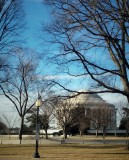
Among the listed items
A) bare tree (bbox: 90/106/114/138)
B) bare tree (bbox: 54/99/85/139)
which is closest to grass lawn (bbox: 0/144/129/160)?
Answer: bare tree (bbox: 54/99/85/139)

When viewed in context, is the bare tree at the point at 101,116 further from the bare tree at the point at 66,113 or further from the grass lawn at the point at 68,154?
the grass lawn at the point at 68,154

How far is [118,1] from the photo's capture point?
871 inches

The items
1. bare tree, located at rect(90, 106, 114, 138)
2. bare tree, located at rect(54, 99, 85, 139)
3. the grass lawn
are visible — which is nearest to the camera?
the grass lawn

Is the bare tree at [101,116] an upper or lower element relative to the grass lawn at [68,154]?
upper

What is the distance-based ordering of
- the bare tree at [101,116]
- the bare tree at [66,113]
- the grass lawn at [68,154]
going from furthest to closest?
1. the bare tree at [101,116]
2. the bare tree at [66,113]
3. the grass lawn at [68,154]

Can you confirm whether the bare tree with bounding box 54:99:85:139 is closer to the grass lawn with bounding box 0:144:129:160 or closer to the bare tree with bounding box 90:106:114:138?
the bare tree with bounding box 90:106:114:138

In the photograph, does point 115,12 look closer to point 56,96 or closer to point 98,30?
point 98,30

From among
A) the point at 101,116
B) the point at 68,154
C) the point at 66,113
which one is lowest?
the point at 68,154

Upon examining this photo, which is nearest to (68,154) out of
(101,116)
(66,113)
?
(66,113)

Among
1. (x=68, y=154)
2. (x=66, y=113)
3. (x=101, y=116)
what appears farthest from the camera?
(x=101, y=116)

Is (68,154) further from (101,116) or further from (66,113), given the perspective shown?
(101,116)

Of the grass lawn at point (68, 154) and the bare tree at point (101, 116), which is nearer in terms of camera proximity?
the grass lawn at point (68, 154)

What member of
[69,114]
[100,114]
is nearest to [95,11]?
[69,114]

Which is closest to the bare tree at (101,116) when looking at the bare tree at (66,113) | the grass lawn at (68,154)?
the bare tree at (66,113)
